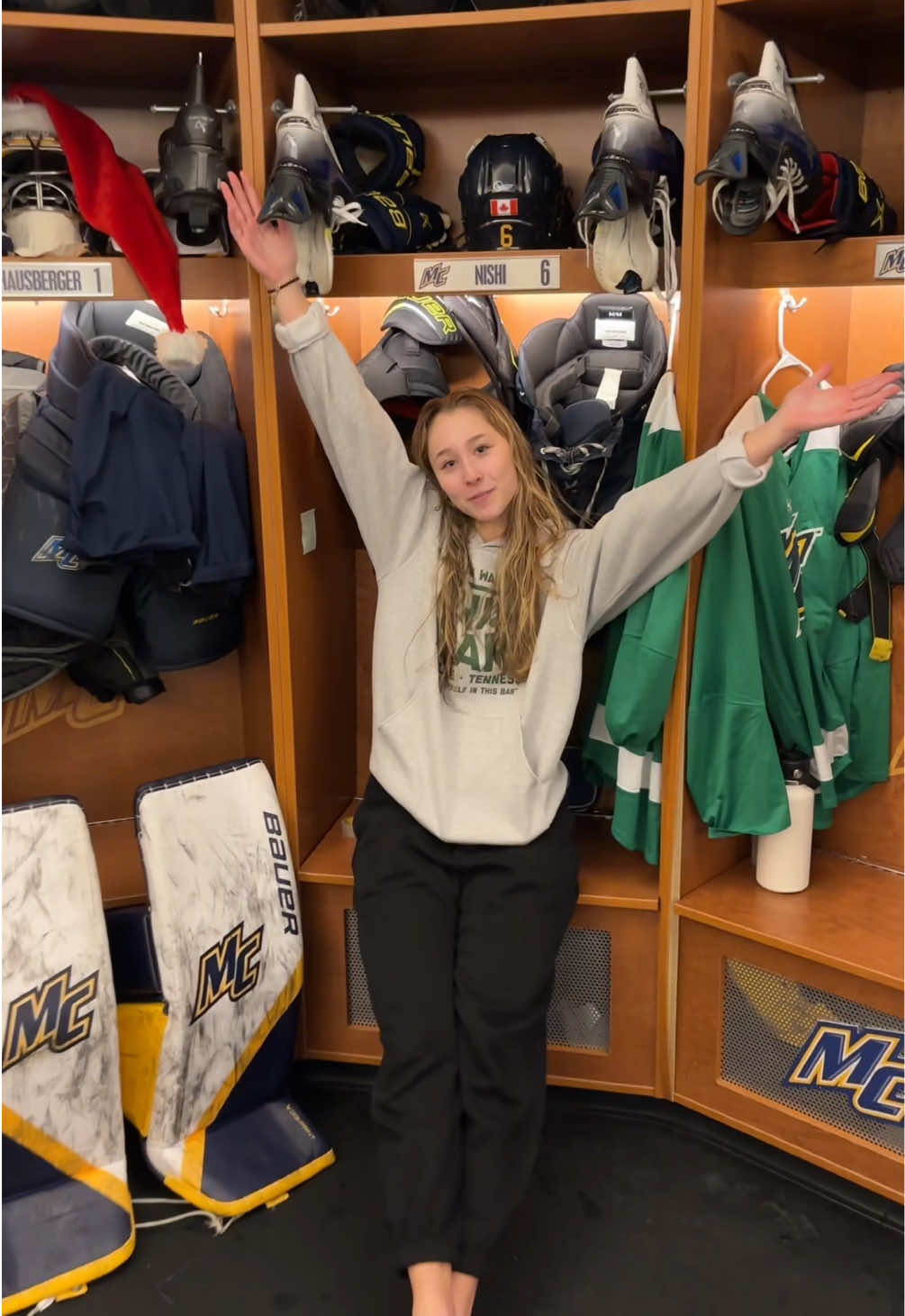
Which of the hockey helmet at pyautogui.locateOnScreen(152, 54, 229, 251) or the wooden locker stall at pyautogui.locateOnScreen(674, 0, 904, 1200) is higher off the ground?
the hockey helmet at pyautogui.locateOnScreen(152, 54, 229, 251)

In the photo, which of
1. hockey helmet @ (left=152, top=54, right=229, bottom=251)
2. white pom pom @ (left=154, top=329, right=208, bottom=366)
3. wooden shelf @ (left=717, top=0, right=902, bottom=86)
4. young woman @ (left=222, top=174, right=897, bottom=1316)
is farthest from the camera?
white pom pom @ (left=154, top=329, right=208, bottom=366)

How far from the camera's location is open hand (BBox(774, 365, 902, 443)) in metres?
1.75

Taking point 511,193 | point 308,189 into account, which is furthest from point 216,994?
point 511,193

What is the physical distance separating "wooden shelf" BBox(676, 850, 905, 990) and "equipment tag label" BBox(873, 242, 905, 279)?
1107 millimetres

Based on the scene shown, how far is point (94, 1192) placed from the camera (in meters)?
1.88

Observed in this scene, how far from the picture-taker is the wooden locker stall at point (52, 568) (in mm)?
1972

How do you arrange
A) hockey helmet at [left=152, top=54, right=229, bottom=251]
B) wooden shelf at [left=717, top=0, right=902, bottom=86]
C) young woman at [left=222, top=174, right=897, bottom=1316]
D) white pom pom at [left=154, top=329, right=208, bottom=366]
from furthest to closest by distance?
white pom pom at [left=154, top=329, right=208, bottom=366], hockey helmet at [left=152, top=54, right=229, bottom=251], wooden shelf at [left=717, top=0, right=902, bottom=86], young woman at [left=222, top=174, right=897, bottom=1316]

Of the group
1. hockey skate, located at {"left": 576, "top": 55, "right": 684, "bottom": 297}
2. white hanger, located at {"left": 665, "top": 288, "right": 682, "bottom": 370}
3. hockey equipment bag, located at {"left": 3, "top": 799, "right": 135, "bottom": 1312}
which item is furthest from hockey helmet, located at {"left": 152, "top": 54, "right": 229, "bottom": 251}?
hockey equipment bag, located at {"left": 3, "top": 799, "right": 135, "bottom": 1312}

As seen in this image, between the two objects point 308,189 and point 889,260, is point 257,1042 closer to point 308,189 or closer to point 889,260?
point 308,189

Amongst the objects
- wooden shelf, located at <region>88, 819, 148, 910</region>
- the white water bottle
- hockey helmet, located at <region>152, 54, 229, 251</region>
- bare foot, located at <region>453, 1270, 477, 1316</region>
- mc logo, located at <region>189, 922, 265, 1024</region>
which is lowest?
bare foot, located at <region>453, 1270, 477, 1316</region>

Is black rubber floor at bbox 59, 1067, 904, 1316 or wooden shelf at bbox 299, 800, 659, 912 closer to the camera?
black rubber floor at bbox 59, 1067, 904, 1316

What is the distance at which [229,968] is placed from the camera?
2035 millimetres

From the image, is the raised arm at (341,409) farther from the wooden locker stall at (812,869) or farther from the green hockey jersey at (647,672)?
the wooden locker stall at (812,869)

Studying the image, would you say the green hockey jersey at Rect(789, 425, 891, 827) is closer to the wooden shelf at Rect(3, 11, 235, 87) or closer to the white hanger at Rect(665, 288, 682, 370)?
the white hanger at Rect(665, 288, 682, 370)
